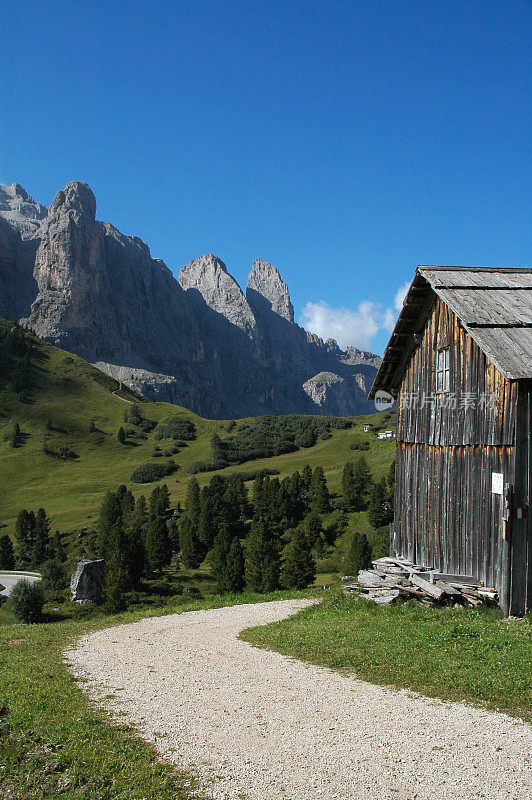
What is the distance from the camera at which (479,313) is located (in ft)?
56.5

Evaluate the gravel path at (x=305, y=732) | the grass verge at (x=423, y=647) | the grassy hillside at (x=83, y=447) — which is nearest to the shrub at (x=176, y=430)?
the grassy hillside at (x=83, y=447)

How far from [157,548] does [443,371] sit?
43.5 m

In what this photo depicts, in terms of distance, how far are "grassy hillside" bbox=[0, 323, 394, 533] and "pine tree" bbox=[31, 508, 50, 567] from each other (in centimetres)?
479

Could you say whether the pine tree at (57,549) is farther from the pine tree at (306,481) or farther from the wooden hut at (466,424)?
the wooden hut at (466,424)

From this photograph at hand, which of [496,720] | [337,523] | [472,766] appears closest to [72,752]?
[472,766]

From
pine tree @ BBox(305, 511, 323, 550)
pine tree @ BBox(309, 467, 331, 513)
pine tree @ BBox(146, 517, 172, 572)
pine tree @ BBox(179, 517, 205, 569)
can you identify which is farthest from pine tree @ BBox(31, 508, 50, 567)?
pine tree @ BBox(309, 467, 331, 513)

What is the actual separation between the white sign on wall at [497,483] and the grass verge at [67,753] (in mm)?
10928

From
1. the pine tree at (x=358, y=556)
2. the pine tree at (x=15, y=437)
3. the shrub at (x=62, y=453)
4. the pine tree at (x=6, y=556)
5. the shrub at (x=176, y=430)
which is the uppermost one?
the shrub at (x=176, y=430)

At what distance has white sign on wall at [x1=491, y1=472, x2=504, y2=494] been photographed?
15.8 m

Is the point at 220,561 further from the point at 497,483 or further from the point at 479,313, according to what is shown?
the point at 479,313

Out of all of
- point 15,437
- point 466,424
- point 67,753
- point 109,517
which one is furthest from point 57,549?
point 15,437

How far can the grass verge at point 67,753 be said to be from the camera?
23.7 ft

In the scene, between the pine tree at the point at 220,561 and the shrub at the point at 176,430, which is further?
the shrub at the point at 176,430

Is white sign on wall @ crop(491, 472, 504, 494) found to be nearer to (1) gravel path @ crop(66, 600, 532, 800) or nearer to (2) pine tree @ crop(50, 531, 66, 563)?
(1) gravel path @ crop(66, 600, 532, 800)
